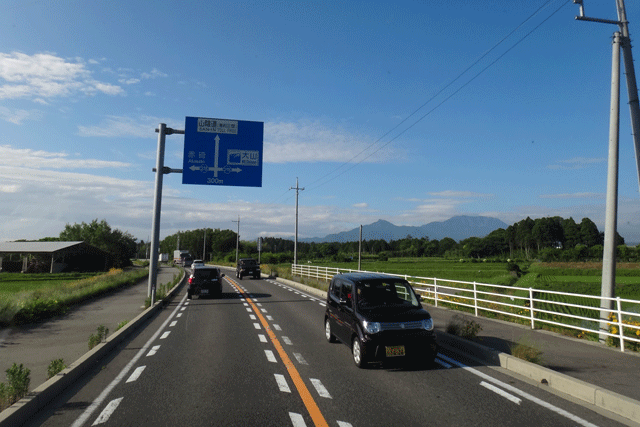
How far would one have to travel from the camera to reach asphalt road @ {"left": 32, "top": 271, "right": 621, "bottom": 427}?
548cm

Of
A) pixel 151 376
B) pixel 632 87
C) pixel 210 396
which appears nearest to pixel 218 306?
pixel 151 376

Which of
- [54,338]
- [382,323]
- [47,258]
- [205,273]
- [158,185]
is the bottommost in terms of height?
[47,258]

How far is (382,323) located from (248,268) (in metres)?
35.3

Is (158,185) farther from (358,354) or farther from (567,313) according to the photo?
(567,313)

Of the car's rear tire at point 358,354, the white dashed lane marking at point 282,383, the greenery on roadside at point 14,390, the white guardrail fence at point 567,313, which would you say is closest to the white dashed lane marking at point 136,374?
the greenery on roadside at point 14,390

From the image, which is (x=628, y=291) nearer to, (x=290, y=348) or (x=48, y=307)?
(x=290, y=348)

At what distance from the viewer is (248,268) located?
4209 centimetres

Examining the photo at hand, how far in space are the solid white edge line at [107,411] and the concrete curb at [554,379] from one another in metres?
6.59

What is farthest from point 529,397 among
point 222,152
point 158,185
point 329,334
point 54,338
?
point 158,185

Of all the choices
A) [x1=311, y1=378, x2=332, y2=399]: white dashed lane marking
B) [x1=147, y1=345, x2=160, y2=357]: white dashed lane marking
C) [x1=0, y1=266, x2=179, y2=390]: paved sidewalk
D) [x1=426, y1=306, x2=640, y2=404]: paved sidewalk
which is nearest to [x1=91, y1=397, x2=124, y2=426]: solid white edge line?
[x1=0, y1=266, x2=179, y2=390]: paved sidewalk

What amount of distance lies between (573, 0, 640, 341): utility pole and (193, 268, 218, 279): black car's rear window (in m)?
18.0

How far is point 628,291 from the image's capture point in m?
31.8

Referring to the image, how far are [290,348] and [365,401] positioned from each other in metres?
4.14

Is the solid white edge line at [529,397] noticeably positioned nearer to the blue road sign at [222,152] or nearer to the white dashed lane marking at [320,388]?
the white dashed lane marking at [320,388]
